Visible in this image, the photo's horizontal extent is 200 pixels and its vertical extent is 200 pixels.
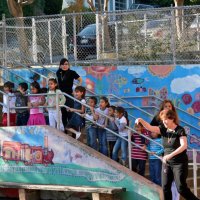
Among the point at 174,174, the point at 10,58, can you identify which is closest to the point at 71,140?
the point at 174,174

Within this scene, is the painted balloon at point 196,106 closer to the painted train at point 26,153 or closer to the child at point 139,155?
the child at point 139,155

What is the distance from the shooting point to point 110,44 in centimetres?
1391

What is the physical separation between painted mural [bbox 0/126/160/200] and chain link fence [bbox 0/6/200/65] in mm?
3630

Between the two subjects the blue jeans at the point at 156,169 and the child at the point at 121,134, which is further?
the child at the point at 121,134

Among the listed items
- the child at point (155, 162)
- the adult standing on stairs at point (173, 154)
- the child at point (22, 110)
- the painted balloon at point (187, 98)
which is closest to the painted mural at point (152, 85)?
the painted balloon at point (187, 98)

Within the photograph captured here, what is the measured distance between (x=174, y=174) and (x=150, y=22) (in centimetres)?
566

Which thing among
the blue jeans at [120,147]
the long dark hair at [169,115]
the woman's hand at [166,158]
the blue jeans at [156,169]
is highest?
the long dark hair at [169,115]

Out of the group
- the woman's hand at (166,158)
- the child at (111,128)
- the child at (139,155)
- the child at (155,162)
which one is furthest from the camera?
the child at (111,128)

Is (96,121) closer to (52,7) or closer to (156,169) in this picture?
(156,169)

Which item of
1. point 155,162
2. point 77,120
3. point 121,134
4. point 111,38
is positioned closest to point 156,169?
point 155,162

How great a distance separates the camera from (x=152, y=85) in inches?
502

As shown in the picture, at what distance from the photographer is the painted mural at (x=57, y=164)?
9703 mm

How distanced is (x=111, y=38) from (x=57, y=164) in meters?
4.57

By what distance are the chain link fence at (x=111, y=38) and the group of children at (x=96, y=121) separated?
2.89 m
